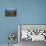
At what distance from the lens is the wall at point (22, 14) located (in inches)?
106

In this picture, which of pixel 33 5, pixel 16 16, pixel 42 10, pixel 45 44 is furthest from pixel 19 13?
pixel 45 44

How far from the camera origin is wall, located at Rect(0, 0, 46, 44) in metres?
2.69

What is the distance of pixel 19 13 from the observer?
272 centimetres

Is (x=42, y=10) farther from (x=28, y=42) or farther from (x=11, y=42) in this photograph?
(x=11, y=42)

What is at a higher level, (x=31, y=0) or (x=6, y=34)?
(x=31, y=0)

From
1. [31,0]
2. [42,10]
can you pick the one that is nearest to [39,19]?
[42,10]

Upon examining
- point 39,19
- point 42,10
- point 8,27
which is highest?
point 42,10

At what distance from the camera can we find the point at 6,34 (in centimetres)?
269

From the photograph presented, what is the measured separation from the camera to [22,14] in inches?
107

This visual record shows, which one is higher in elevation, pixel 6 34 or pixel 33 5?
pixel 33 5

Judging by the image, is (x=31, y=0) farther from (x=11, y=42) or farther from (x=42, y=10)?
(x=11, y=42)

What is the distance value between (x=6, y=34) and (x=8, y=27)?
17 cm

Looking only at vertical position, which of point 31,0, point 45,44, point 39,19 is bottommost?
point 45,44

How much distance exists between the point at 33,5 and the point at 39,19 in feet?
1.22
